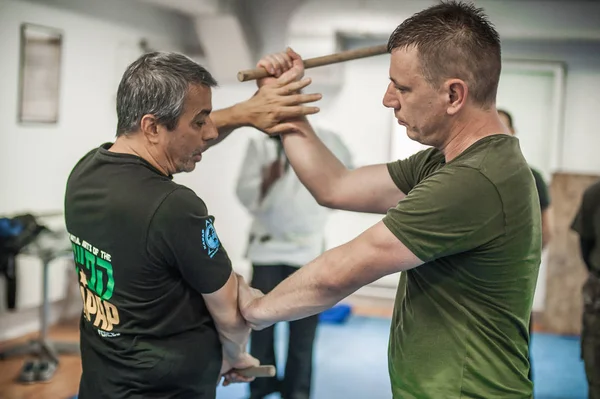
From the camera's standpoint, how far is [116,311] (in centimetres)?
158

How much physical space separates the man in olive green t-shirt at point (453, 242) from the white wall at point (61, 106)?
378 centimetres

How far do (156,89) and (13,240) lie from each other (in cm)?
315

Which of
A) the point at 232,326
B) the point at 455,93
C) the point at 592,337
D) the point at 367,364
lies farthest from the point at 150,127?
the point at 367,364

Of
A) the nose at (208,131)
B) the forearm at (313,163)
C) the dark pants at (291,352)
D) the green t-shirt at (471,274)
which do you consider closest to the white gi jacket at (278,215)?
the dark pants at (291,352)

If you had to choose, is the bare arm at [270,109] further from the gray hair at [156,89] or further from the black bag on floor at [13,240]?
the black bag on floor at [13,240]

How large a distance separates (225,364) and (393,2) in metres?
4.39

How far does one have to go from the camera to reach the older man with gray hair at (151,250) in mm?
1518

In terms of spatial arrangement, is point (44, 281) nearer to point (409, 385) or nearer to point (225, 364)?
point (225, 364)

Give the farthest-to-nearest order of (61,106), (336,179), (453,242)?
(61,106), (336,179), (453,242)

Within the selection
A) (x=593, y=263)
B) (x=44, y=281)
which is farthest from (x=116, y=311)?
(x=44, y=281)

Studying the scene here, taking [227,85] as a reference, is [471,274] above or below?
below

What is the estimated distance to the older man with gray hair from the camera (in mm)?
1518

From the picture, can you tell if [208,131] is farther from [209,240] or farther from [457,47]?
[457,47]

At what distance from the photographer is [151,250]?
4.96 ft
